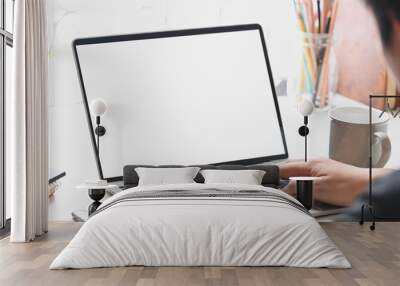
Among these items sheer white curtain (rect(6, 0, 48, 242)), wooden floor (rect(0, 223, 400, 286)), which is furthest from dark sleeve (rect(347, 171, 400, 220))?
sheer white curtain (rect(6, 0, 48, 242))

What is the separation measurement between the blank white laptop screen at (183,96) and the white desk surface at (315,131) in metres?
0.11

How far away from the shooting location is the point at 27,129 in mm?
5820

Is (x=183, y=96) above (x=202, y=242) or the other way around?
above

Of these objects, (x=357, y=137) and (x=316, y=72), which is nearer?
(x=357, y=137)

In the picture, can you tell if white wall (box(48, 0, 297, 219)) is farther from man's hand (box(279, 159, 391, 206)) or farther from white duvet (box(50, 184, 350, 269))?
white duvet (box(50, 184, 350, 269))

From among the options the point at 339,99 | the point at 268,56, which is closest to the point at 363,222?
the point at 339,99

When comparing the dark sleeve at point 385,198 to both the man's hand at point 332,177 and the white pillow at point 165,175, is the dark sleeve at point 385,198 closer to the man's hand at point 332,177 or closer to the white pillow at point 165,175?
the man's hand at point 332,177

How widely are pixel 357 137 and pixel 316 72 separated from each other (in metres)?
0.95

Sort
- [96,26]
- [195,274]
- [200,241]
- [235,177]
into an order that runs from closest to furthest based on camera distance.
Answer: [195,274], [200,241], [235,177], [96,26]

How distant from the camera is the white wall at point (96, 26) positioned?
24.0 feet

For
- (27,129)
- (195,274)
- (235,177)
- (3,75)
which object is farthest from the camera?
(235,177)

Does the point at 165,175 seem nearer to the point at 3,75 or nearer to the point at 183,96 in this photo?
the point at 183,96

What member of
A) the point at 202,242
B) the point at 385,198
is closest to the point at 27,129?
the point at 202,242

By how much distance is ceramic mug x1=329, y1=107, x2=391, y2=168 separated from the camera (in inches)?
285
